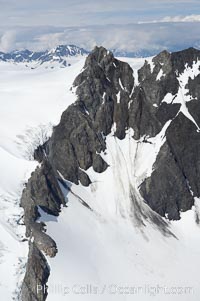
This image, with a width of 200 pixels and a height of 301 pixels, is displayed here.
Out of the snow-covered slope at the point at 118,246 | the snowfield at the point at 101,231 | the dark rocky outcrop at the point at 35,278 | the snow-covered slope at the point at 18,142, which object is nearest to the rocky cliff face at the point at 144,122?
the snowfield at the point at 101,231

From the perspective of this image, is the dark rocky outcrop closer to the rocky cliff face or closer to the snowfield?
the snowfield

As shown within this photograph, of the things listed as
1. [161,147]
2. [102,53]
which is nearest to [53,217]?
[161,147]

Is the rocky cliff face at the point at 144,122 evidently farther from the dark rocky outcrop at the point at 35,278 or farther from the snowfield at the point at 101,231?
the dark rocky outcrop at the point at 35,278

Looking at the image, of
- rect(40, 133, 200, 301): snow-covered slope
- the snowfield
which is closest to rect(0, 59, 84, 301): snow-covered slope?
the snowfield

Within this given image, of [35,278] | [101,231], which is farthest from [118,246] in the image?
[35,278]

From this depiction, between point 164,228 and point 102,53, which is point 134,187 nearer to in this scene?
point 164,228

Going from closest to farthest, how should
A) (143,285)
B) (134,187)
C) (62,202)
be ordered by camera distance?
(143,285) < (62,202) < (134,187)

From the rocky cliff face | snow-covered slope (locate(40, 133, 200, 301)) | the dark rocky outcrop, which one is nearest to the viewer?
the dark rocky outcrop
